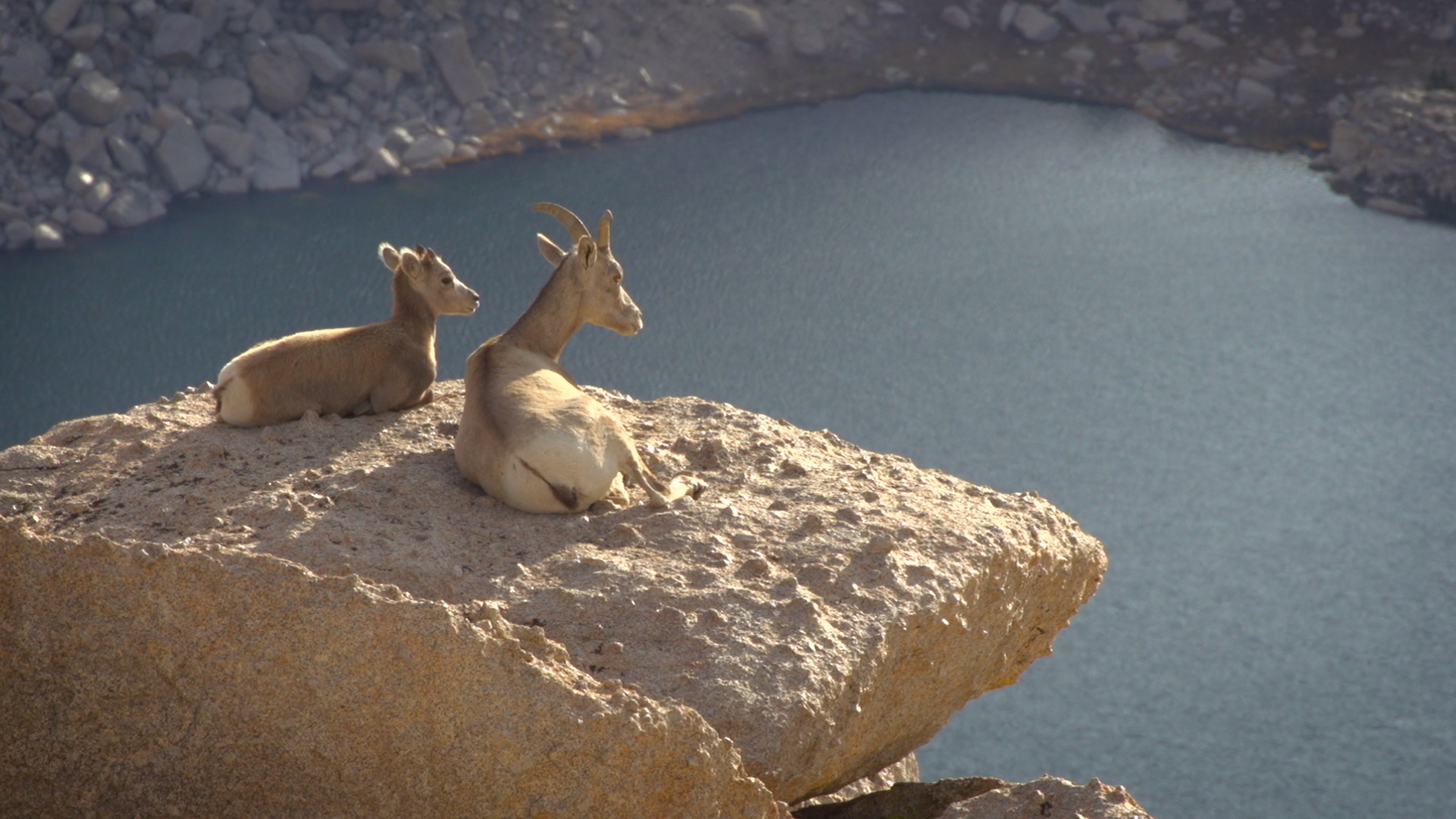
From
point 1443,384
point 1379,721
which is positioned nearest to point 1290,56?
point 1443,384

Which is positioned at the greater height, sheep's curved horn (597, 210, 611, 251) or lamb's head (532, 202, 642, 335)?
sheep's curved horn (597, 210, 611, 251)

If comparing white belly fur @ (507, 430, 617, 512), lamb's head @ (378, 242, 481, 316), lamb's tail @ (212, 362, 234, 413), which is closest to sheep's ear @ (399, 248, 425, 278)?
lamb's head @ (378, 242, 481, 316)

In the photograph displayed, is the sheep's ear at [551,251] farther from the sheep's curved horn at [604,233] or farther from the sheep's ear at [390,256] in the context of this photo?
the sheep's ear at [390,256]

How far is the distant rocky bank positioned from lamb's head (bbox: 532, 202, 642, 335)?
6.08m

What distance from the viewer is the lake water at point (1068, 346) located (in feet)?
21.1

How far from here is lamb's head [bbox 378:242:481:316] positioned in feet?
18.9

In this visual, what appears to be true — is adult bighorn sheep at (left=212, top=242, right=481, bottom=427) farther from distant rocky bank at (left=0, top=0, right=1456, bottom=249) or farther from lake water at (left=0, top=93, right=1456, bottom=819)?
distant rocky bank at (left=0, top=0, right=1456, bottom=249)

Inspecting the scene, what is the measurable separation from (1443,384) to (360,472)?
6.93m

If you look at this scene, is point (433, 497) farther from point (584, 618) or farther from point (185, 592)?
point (185, 592)

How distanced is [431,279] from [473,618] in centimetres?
277

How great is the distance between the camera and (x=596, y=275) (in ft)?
18.6

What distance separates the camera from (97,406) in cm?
844

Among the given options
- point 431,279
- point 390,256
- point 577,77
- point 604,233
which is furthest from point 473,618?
point 577,77

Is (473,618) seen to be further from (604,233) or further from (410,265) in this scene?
(410,265)
